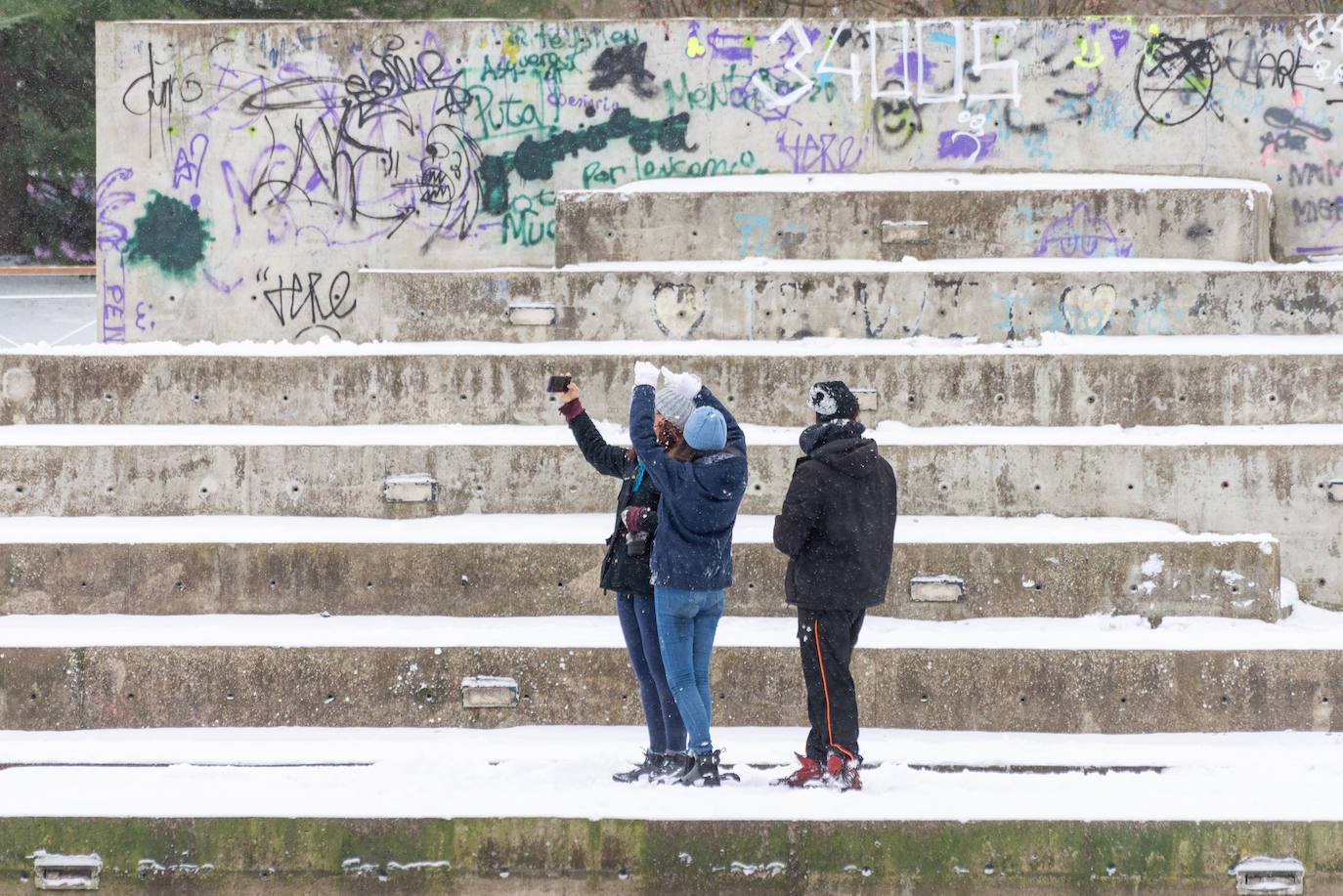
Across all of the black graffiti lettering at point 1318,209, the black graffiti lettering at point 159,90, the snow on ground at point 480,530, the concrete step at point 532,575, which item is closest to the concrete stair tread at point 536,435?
the snow on ground at point 480,530

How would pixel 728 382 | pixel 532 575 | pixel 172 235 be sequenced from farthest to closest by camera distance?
pixel 172 235
pixel 728 382
pixel 532 575

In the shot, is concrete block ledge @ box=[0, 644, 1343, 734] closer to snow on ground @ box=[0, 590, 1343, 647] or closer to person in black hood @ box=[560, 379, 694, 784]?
snow on ground @ box=[0, 590, 1343, 647]

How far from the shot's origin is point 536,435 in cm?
810

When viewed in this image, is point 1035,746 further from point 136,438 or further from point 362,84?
point 362,84

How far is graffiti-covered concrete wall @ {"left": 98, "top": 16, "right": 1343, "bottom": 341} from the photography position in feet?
34.2

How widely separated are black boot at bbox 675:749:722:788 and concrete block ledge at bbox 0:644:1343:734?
49.9 inches

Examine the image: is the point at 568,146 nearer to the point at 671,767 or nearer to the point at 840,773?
the point at 671,767

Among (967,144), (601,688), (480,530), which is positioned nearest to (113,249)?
(480,530)

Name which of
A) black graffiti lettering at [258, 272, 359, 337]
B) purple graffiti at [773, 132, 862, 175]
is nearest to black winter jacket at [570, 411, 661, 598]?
purple graffiti at [773, 132, 862, 175]

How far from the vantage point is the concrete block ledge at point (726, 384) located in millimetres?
8109

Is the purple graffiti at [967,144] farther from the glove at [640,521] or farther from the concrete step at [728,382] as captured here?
the glove at [640,521]

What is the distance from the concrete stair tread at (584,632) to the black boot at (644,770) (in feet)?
3.64

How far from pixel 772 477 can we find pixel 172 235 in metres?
5.90

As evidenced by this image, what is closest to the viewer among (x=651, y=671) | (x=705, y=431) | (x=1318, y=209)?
(x=705, y=431)
